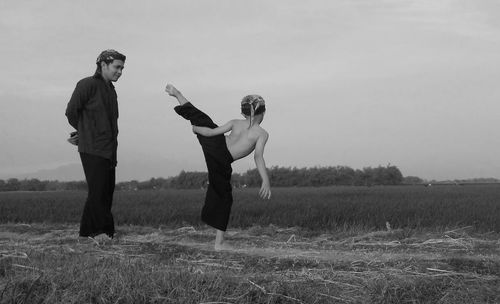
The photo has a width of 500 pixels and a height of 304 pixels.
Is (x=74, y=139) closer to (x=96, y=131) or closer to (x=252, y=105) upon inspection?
(x=96, y=131)

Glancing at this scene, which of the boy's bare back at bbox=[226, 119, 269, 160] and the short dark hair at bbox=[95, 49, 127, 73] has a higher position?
the short dark hair at bbox=[95, 49, 127, 73]

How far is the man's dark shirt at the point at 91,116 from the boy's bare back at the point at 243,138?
4.21 ft

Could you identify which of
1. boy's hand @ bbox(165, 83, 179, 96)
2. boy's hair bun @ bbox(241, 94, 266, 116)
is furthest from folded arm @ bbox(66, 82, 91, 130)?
boy's hair bun @ bbox(241, 94, 266, 116)

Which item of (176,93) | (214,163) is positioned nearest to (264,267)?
(214,163)

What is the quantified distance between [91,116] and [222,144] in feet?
4.61

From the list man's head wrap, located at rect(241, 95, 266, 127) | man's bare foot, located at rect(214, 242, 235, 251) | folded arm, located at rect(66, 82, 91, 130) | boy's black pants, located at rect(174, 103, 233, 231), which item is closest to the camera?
man's bare foot, located at rect(214, 242, 235, 251)

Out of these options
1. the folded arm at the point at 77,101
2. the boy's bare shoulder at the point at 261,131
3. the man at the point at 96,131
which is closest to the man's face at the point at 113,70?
the man at the point at 96,131

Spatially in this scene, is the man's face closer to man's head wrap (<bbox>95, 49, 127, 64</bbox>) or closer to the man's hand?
man's head wrap (<bbox>95, 49, 127, 64</bbox>)

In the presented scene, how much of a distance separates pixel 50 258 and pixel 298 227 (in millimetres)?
3698

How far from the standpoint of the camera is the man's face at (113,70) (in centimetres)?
559

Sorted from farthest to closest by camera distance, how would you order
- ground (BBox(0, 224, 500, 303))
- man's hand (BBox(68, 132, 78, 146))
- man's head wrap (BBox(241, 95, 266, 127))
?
man's hand (BBox(68, 132, 78, 146)), man's head wrap (BBox(241, 95, 266, 127)), ground (BBox(0, 224, 500, 303))

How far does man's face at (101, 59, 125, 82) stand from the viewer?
5.59 m

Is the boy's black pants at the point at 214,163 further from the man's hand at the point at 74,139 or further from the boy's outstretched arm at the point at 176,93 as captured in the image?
the man's hand at the point at 74,139

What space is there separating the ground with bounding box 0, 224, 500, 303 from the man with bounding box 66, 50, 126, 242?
30 cm
